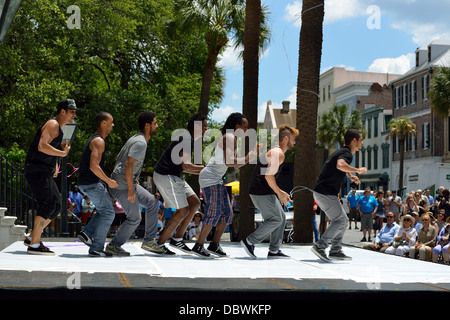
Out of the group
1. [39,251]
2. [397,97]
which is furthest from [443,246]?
[397,97]

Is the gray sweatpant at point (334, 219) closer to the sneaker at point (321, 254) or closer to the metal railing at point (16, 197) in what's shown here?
the sneaker at point (321, 254)

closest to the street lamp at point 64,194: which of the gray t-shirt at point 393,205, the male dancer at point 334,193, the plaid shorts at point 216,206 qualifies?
the plaid shorts at point 216,206

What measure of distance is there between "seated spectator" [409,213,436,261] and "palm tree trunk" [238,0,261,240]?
428 cm

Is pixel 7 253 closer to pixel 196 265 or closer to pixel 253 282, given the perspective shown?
pixel 196 265

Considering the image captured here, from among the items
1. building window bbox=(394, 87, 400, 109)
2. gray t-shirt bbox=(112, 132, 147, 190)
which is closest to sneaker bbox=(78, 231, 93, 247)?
gray t-shirt bbox=(112, 132, 147, 190)

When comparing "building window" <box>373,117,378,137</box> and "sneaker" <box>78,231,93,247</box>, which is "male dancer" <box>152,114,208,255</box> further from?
"building window" <box>373,117,378,137</box>

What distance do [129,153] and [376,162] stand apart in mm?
60686

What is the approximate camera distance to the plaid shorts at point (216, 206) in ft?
26.9

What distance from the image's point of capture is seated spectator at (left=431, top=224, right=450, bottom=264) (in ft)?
42.6

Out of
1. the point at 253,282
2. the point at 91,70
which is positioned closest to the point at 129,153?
the point at 253,282

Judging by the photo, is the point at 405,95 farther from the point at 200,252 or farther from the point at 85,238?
the point at 85,238

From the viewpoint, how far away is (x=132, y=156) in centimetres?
786

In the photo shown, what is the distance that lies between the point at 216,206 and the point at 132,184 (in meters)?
1.05
